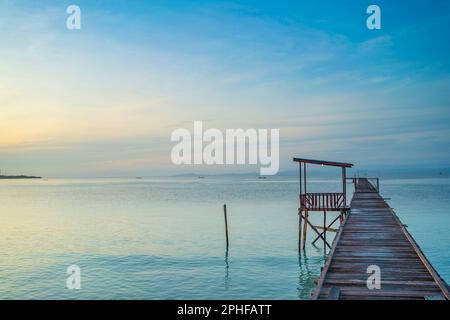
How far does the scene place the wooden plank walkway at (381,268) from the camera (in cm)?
809

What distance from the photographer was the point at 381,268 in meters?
10.2

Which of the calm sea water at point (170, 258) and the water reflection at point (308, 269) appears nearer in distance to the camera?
the water reflection at point (308, 269)

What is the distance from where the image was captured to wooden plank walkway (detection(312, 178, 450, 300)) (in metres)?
8.09

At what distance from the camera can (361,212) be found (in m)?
23.0

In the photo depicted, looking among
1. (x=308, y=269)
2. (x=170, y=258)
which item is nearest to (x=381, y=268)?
(x=308, y=269)

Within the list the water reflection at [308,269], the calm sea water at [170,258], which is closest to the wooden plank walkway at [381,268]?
the water reflection at [308,269]

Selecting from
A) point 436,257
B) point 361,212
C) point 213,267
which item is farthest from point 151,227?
point 436,257

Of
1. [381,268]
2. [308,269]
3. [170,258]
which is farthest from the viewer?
[170,258]

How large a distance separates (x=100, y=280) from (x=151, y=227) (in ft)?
62.3

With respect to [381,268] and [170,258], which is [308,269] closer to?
[170,258]

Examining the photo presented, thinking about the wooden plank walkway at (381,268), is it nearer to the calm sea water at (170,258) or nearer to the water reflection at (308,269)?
the water reflection at (308,269)

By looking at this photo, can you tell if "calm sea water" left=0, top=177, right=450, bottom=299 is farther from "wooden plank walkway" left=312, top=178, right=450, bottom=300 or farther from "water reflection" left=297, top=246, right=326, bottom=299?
"wooden plank walkway" left=312, top=178, right=450, bottom=300
